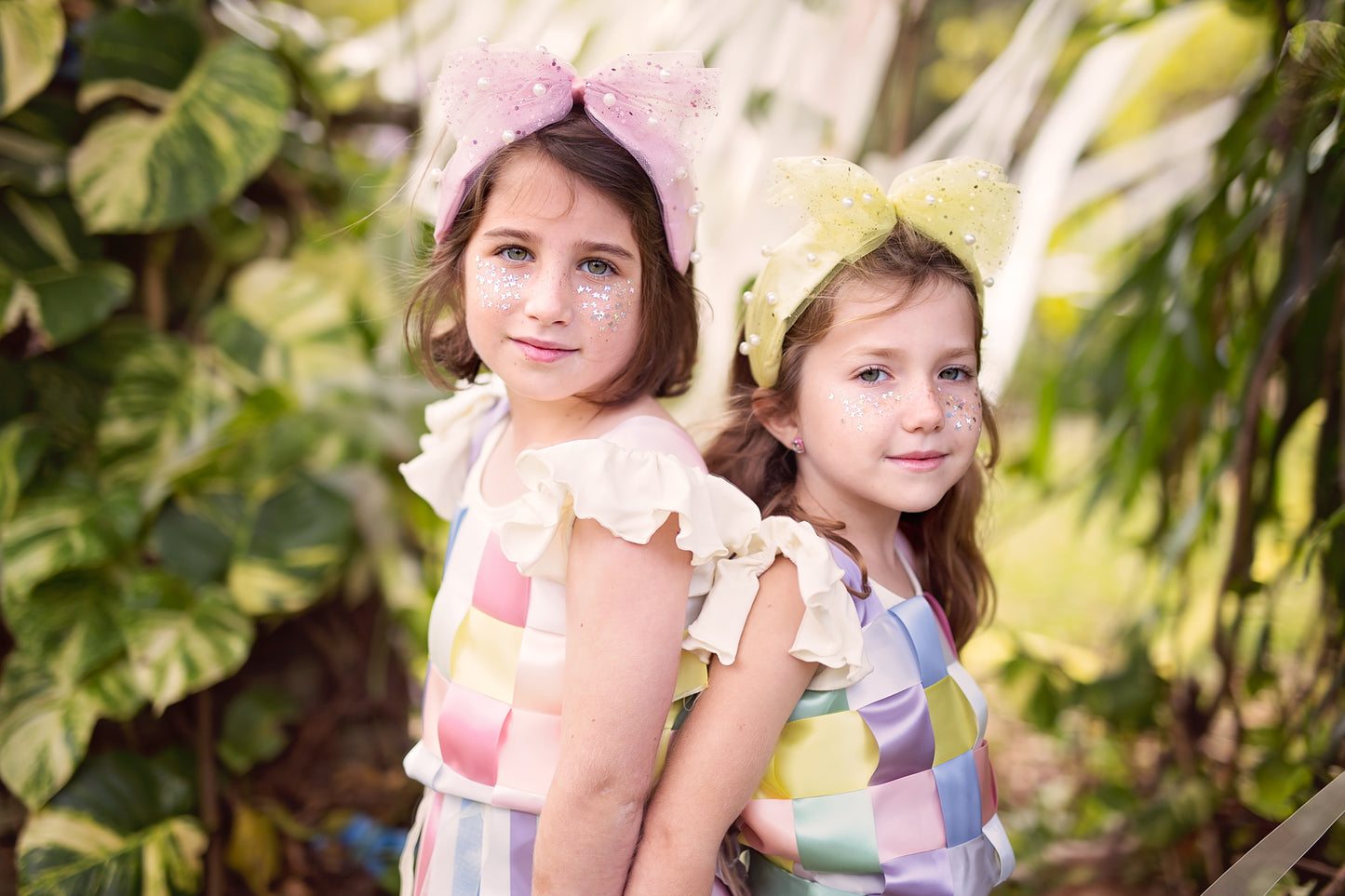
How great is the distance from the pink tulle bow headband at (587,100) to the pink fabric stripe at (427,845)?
0.68 m

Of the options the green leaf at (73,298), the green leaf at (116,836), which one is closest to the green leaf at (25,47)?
the green leaf at (73,298)

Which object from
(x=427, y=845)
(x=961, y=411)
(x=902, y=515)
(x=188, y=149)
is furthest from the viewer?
(x=188, y=149)

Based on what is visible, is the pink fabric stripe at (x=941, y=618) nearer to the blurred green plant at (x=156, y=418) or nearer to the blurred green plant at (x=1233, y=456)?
the blurred green plant at (x=1233, y=456)

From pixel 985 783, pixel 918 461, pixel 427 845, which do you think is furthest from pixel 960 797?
pixel 427 845

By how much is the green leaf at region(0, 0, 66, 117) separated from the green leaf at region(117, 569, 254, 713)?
82cm

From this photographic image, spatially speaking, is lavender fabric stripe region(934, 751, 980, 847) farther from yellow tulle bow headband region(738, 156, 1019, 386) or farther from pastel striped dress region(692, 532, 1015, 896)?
yellow tulle bow headband region(738, 156, 1019, 386)

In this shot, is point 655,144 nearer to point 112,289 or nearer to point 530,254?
point 530,254

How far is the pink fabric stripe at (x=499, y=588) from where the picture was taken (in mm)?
985

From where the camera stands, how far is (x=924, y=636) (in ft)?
3.27

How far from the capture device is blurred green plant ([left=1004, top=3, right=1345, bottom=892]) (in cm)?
129

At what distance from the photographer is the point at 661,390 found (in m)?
1.13

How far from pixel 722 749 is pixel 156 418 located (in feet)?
4.56

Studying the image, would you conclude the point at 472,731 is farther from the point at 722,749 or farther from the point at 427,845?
the point at 722,749

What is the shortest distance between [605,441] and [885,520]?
0.34 metres
